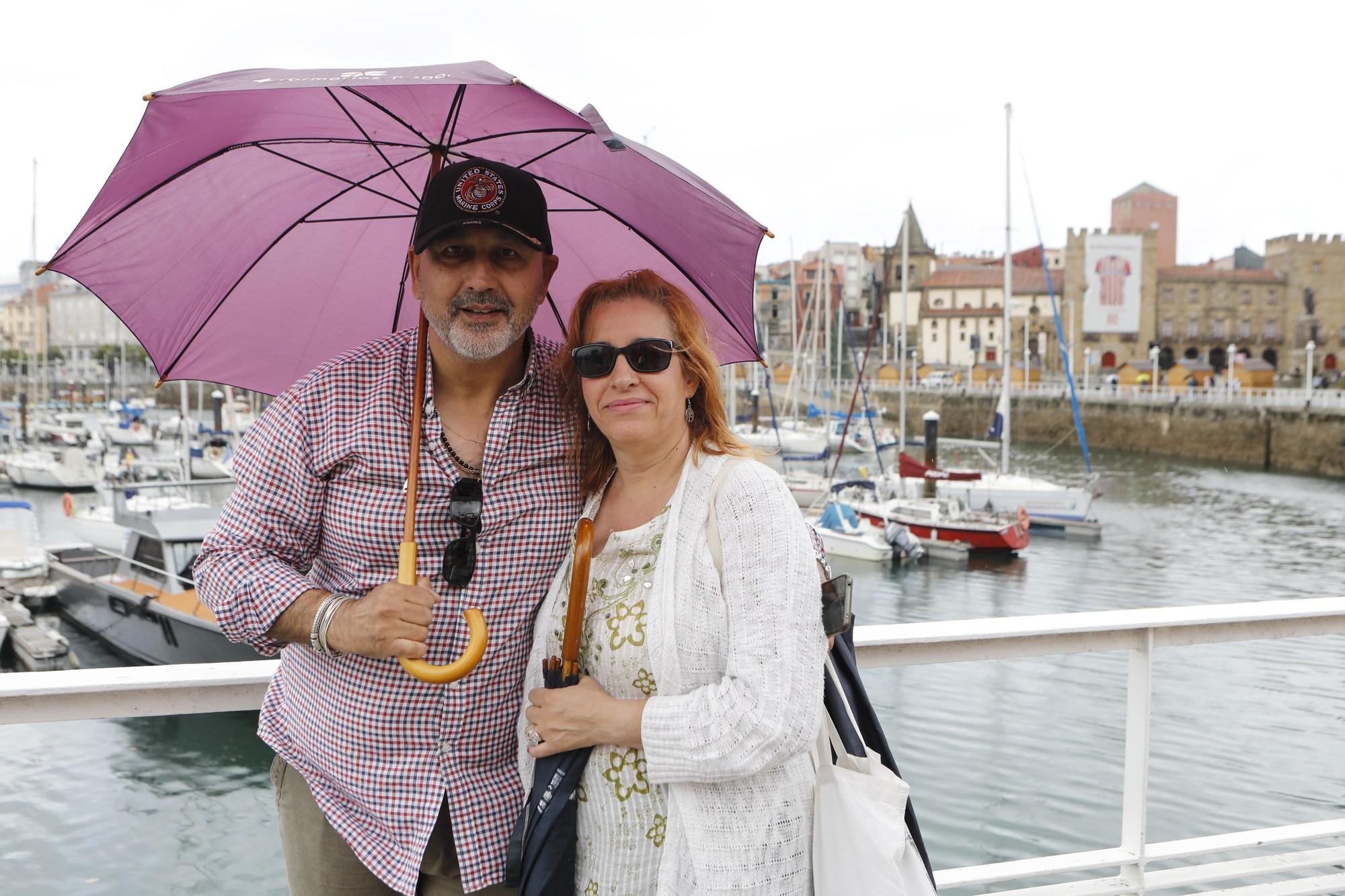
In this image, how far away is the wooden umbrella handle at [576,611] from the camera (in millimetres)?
1301

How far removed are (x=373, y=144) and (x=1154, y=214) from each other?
260 ft

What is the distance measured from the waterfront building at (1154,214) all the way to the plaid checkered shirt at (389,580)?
77488mm

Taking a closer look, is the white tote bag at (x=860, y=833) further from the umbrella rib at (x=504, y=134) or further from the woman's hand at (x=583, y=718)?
the umbrella rib at (x=504, y=134)

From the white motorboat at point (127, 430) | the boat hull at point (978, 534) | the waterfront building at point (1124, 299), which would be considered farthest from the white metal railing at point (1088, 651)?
the waterfront building at point (1124, 299)

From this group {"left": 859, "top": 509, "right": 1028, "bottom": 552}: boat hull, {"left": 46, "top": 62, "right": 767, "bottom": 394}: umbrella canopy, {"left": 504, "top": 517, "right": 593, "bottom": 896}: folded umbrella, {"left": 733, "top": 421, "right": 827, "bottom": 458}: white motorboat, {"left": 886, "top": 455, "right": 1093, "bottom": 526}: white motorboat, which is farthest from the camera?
{"left": 733, "top": 421, "right": 827, "bottom": 458}: white motorboat

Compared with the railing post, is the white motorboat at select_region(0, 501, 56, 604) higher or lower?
lower

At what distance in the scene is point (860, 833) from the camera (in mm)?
1232

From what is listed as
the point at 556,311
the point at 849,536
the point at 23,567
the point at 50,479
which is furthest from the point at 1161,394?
the point at 556,311

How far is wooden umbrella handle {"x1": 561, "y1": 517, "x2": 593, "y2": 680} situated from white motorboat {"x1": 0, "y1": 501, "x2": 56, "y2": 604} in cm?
1480

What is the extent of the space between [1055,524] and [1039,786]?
1368cm

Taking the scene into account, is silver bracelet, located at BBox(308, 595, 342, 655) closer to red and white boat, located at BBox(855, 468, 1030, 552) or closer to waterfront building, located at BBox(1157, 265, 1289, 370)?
red and white boat, located at BBox(855, 468, 1030, 552)

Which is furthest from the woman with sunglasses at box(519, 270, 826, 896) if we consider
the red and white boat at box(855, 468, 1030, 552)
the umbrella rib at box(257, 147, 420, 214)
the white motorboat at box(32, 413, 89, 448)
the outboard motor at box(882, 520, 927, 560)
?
the white motorboat at box(32, 413, 89, 448)

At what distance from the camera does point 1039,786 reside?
821cm

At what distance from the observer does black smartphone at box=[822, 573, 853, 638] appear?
4.12 ft
